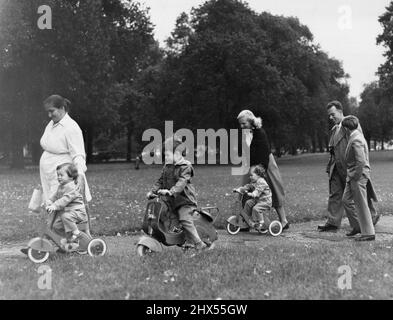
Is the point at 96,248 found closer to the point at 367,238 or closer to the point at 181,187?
the point at 181,187

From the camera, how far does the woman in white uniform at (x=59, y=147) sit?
307 inches

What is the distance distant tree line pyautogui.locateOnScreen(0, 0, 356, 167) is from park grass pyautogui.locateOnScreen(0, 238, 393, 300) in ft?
90.3

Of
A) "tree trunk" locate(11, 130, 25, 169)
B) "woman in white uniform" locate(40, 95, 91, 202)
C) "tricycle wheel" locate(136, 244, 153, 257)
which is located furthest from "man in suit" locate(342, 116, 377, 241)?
"tree trunk" locate(11, 130, 25, 169)

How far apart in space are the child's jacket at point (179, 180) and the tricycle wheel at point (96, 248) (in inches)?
41.2

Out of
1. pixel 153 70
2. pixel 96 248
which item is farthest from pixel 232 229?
pixel 153 70

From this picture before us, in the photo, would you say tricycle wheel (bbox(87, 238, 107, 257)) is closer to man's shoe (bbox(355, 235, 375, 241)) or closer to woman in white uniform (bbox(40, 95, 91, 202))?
woman in white uniform (bbox(40, 95, 91, 202))

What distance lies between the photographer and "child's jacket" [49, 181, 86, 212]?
730 cm

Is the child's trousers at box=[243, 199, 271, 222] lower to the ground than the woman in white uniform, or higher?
lower

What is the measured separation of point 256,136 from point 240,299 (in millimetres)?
5005

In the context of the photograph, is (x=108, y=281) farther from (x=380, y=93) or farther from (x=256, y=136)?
(x=380, y=93)

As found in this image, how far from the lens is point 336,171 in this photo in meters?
9.98
